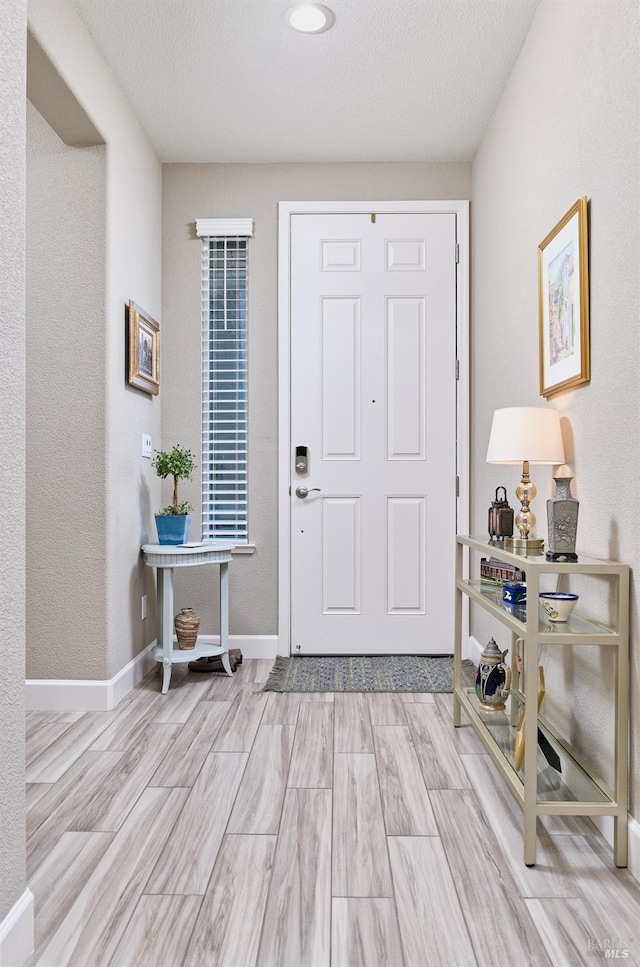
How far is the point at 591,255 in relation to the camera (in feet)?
6.50

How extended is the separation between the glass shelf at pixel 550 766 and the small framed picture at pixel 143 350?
2.08 m

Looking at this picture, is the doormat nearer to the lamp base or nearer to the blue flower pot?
the blue flower pot

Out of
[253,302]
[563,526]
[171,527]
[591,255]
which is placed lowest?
[171,527]

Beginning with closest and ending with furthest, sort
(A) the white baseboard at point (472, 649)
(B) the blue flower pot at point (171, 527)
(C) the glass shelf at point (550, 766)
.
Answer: (C) the glass shelf at point (550, 766) → (B) the blue flower pot at point (171, 527) → (A) the white baseboard at point (472, 649)

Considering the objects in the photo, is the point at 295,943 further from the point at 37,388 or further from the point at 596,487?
the point at 37,388

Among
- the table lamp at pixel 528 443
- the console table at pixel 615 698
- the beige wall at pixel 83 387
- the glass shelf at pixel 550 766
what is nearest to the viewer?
the console table at pixel 615 698

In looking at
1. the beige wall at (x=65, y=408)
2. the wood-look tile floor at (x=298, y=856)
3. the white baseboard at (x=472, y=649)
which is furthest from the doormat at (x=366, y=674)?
the beige wall at (x=65, y=408)

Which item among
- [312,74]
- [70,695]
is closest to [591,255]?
[312,74]

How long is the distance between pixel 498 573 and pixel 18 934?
5.79 feet

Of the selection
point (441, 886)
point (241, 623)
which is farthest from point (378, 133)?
point (441, 886)

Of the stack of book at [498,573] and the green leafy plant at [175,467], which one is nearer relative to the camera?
the stack of book at [498,573]

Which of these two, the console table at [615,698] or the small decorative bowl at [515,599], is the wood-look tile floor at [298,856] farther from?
the small decorative bowl at [515,599]

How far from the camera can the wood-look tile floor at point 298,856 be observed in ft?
4.58

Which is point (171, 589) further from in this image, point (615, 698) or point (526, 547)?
point (615, 698)
